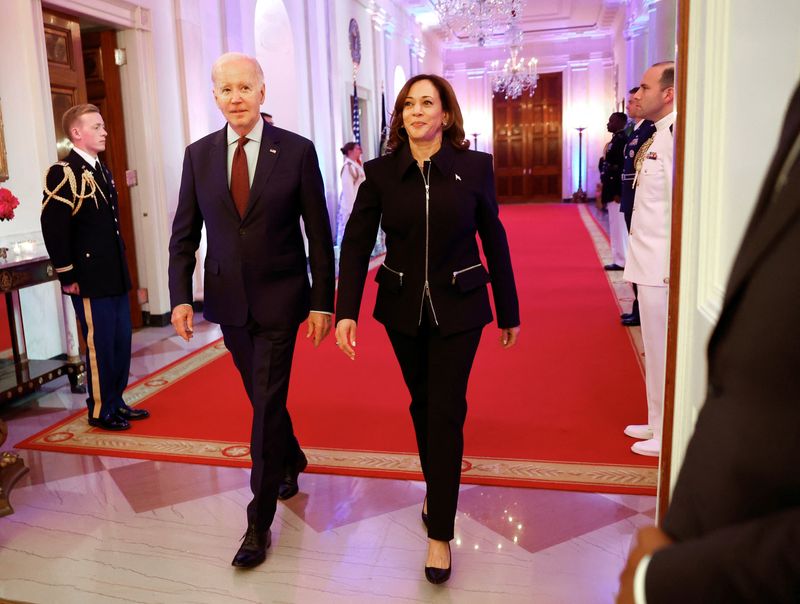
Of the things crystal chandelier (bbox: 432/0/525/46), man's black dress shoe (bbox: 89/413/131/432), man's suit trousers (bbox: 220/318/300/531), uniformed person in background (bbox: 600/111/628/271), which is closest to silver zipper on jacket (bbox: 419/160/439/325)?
man's suit trousers (bbox: 220/318/300/531)

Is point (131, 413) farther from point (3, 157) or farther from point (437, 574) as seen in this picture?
point (437, 574)

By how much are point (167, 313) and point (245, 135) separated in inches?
183

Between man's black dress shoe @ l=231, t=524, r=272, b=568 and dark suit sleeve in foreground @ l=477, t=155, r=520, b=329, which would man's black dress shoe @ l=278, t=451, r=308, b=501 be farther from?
dark suit sleeve in foreground @ l=477, t=155, r=520, b=329

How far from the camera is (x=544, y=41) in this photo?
21.5 metres

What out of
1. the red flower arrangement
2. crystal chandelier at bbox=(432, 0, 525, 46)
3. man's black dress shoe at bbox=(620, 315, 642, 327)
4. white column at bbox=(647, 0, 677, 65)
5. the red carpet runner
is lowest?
the red carpet runner

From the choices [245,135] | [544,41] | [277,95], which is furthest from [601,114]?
[245,135]

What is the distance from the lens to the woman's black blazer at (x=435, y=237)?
260 centimetres

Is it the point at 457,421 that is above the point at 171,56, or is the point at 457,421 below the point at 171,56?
below

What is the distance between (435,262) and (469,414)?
6.55 ft

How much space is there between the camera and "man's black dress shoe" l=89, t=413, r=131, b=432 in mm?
4328

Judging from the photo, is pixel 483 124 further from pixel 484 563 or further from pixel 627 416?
pixel 484 563

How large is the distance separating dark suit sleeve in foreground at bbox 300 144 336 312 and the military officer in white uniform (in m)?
1.59

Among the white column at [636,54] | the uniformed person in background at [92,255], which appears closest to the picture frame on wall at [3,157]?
the uniformed person in background at [92,255]

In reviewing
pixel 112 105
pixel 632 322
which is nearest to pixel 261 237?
pixel 632 322
